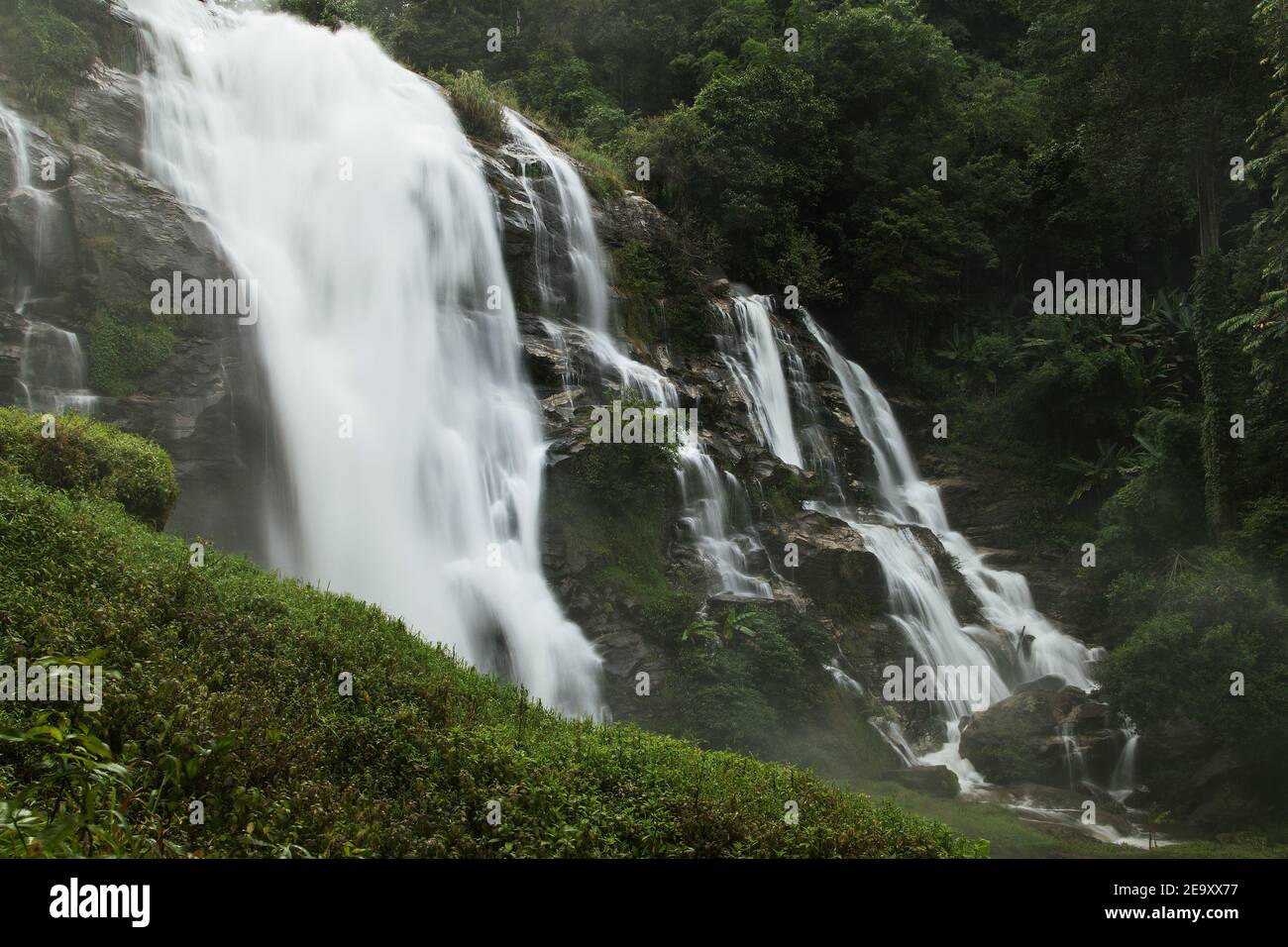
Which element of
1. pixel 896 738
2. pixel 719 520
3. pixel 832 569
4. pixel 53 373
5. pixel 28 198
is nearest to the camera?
pixel 53 373

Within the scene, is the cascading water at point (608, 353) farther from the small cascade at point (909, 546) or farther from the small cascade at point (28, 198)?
the small cascade at point (28, 198)

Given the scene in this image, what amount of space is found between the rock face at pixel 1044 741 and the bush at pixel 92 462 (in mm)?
11985

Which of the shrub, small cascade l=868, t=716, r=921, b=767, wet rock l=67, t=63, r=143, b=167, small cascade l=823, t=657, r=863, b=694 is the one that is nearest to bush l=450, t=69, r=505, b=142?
wet rock l=67, t=63, r=143, b=167

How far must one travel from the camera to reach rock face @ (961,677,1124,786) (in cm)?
1509

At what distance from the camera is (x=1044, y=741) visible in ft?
50.5

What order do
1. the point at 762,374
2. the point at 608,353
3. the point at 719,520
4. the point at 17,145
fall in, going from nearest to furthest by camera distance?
the point at 17,145
the point at 719,520
the point at 608,353
the point at 762,374

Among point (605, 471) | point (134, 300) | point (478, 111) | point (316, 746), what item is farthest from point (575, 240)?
point (316, 746)

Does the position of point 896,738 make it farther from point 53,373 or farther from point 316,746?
point 53,373

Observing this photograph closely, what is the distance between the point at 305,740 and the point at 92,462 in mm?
4903

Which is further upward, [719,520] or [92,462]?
[92,462]

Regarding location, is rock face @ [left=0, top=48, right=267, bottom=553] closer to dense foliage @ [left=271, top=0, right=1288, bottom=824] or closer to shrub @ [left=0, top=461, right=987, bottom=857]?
shrub @ [left=0, top=461, right=987, bottom=857]

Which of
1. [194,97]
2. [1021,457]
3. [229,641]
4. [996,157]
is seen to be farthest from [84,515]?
[996,157]

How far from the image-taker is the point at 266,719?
7.25 metres

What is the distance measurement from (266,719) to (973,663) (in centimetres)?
1369
